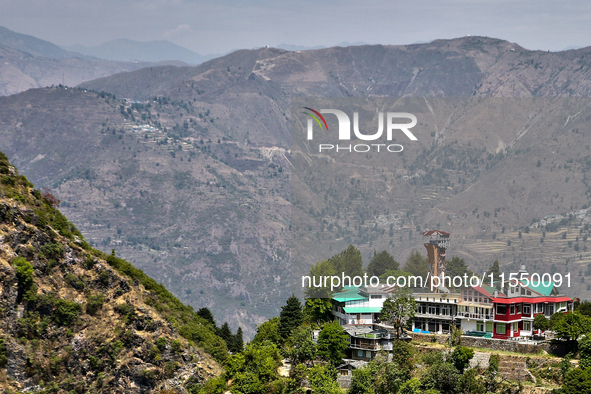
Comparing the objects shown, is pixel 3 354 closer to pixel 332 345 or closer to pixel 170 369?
pixel 170 369

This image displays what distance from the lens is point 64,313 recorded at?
10412 cm

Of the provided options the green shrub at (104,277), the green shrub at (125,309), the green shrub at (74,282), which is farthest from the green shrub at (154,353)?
the green shrub at (74,282)

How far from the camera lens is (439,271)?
142 m

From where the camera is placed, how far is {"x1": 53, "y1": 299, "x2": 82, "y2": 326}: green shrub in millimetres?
104075

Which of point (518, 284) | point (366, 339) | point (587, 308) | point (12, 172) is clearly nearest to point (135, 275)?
point (12, 172)

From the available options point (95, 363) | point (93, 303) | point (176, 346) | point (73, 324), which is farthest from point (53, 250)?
point (176, 346)

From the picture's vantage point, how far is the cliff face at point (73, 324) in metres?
101

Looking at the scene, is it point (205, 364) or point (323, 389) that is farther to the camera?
point (205, 364)

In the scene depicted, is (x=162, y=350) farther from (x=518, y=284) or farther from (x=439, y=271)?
(x=439, y=271)

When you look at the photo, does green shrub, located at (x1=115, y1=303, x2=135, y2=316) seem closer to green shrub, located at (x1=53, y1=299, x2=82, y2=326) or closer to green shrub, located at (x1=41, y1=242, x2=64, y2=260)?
green shrub, located at (x1=53, y1=299, x2=82, y2=326)

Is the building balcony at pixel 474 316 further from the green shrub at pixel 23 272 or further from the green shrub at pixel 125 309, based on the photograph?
the green shrub at pixel 23 272

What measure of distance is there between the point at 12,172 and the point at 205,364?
120ft

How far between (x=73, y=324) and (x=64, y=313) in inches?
74.0

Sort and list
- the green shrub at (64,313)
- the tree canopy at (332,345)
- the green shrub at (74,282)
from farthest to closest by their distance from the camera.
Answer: the green shrub at (74,282), the green shrub at (64,313), the tree canopy at (332,345)
